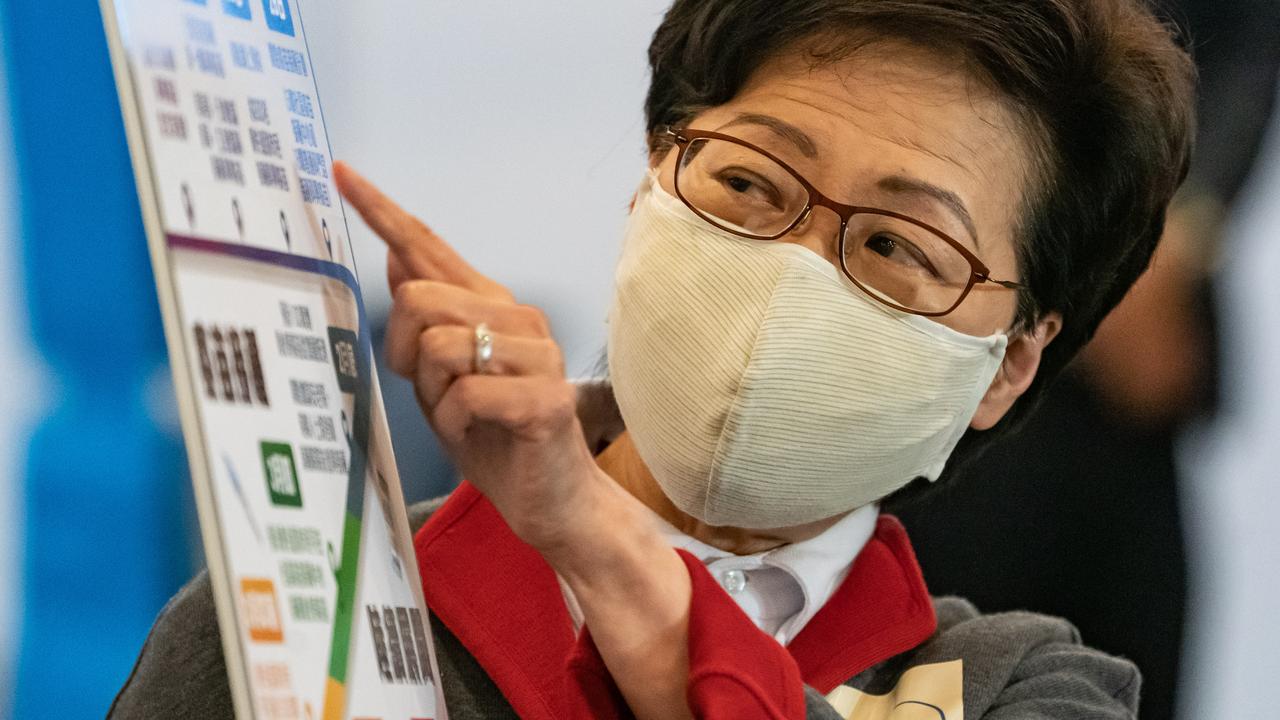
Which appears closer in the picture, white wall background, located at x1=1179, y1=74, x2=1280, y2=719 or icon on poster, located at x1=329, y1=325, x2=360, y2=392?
icon on poster, located at x1=329, y1=325, x2=360, y2=392

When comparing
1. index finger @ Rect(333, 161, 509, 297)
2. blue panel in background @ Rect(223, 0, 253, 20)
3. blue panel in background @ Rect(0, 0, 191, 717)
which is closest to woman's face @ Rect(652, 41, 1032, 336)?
index finger @ Rect(333, 161, 509, 297)

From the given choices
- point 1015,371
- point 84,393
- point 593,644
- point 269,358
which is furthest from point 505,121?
point 269,358

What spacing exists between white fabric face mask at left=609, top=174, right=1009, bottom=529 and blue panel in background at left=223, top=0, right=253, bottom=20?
1.77 ft

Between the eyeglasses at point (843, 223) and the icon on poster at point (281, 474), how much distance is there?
619 millimetres

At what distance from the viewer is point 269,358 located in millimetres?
751

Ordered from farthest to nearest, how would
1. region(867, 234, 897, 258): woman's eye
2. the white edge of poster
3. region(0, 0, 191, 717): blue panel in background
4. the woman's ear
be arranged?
1. region(0, 0, 191, 717): blue panel in background
2. the woman's ear
3. region(867, 234, 897, 258): woman's eye
4. the white edge of poster

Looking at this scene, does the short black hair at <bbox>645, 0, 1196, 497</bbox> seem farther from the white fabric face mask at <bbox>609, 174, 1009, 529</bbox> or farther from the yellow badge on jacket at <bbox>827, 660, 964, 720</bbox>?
the yellow badge on jacket at <bbox>827, 660, 964, 720</bbox>

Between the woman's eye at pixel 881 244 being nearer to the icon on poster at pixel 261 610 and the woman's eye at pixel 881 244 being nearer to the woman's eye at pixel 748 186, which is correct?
the woman's eye at pixel 748 186

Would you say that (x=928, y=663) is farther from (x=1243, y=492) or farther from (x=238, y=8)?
(x=1243, y=492)

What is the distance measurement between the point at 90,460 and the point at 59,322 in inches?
8.2

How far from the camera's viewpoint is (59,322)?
2055 millimetres

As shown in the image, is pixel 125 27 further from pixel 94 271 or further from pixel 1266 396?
pixel 1266 396

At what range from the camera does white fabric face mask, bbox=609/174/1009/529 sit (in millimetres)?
1236

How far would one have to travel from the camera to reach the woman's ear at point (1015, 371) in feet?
4.93
